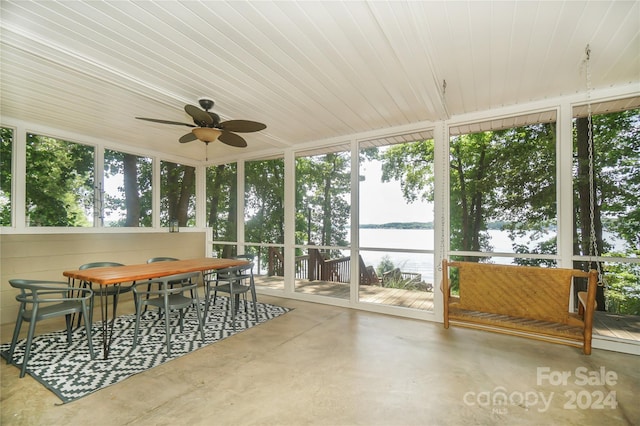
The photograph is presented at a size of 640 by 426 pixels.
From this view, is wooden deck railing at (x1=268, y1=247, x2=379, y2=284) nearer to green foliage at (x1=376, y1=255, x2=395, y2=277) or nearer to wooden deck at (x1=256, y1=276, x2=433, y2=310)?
wooden deck at (x1=256, y1=276, x2=433, y2=310)

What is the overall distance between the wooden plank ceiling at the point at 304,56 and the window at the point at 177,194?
2.17 meters

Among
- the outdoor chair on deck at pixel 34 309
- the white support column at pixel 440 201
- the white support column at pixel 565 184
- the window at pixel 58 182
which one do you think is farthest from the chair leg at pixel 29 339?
the white support column at pixel 565 184

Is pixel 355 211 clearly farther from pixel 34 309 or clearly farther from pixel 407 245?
pixel 34 309

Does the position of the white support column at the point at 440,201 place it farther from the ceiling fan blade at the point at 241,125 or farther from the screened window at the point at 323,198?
the ceiling fan blade at the point at 241,125

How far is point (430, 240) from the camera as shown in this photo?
4203mm

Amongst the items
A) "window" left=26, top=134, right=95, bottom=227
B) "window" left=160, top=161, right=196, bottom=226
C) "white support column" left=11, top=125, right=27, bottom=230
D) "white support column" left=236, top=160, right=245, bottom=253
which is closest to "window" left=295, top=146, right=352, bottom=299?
"white support column" left=236, top=160, right=245, bottom=253

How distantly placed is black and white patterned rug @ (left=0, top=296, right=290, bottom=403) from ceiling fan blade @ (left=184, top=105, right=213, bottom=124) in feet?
7.75

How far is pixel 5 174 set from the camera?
396cm

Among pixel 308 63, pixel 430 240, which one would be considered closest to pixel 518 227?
pixel 430 240

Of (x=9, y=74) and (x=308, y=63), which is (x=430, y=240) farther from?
(x=9, y=74)

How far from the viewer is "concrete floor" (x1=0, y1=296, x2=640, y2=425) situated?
78.1 inches

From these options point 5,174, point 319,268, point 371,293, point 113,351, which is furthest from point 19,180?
point 371,293

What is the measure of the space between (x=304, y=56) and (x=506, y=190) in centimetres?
298

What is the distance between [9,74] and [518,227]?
18.8 ft
